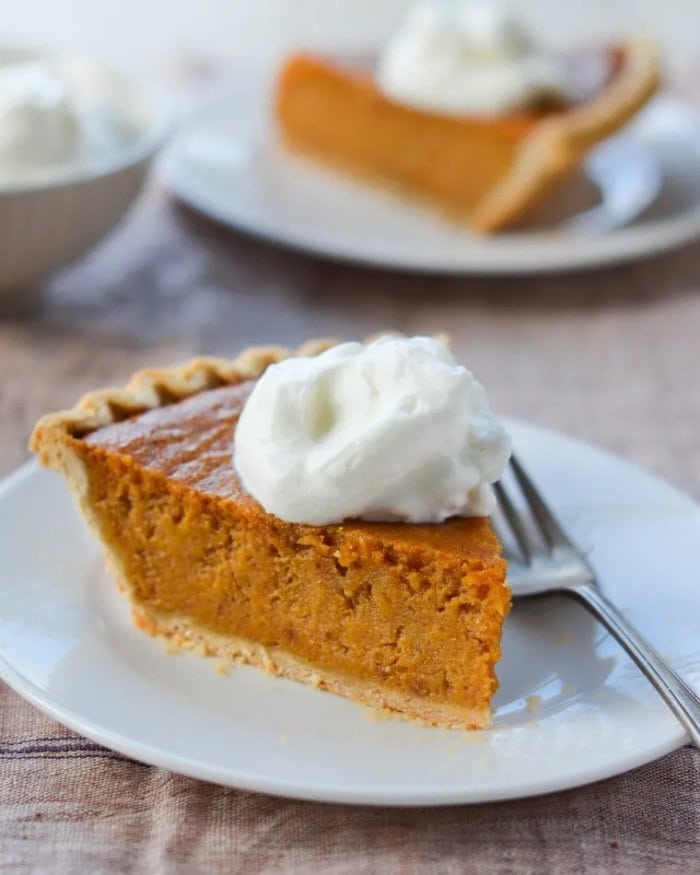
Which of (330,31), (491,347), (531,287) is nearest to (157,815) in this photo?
(491,347)

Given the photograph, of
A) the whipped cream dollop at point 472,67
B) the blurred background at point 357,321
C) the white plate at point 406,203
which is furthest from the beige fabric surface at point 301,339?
the whipped cream dollop at point 472,67

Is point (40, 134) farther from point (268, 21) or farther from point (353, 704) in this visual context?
point (268, 21)

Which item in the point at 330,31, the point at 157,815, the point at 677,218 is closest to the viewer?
the point at 157,815

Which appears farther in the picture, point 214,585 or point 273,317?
point 273,317

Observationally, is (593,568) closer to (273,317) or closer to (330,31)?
(273,317)

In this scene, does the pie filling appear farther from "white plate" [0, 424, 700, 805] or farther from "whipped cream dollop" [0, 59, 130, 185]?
"whipped cream dollop" [0, 59, 130, 185]

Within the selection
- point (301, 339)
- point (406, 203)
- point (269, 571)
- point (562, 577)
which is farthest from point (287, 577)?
point (406, 203)
